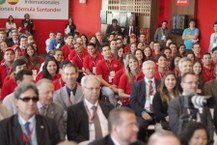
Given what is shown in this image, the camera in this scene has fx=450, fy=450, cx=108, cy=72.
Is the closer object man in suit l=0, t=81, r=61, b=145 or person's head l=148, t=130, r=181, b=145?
person's head l=148, t=130, r=181, b=145

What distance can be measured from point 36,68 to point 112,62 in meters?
1.39

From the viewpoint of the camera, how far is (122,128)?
3203mm

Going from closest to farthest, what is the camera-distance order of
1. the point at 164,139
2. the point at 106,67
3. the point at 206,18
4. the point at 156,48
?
the point at 164,139 → the point at 106,67 → the point at 156,48 → the point at 206,18

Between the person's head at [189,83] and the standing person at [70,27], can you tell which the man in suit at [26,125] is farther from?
the standing person at [70,27]

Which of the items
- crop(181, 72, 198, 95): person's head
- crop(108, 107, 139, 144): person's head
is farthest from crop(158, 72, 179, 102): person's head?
crop(108, 107, 139, 144): person's head

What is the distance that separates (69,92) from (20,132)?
66.1 inches

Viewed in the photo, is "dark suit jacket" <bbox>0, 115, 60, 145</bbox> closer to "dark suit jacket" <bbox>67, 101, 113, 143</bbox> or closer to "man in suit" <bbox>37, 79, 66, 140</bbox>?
"man in suit" <bbox>37, 79, 66, 140</bbox>

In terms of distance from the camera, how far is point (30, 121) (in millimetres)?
→ 3725

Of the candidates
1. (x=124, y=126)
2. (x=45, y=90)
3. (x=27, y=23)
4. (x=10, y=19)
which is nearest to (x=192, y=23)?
(x=27, y=23)

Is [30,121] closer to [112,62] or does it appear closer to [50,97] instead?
[50,97]

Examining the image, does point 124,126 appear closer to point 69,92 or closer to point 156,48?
point 69,92

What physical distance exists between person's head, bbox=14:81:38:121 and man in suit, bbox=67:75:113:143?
92 cm

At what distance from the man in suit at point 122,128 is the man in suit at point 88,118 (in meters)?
1.25

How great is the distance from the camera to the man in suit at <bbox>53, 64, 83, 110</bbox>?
524 cm
